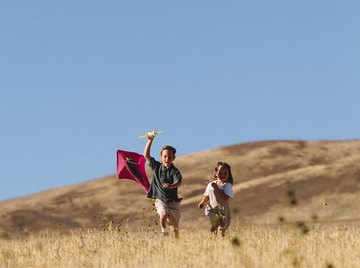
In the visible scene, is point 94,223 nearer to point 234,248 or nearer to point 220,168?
point 220,168

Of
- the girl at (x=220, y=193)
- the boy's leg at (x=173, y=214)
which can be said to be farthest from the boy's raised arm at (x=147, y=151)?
the girl at (x=220, y=193)

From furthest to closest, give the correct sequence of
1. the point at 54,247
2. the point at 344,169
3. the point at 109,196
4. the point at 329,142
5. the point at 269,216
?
the point at 329,142
the point at 109,196
the point at 344,169
the point at 269,216
the point at 54,247

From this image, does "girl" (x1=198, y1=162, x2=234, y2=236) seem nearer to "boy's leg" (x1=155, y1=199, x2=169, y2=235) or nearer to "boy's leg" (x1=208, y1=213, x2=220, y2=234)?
"boy's leg" (x1=208, y1=213, x2=220, y2=234)

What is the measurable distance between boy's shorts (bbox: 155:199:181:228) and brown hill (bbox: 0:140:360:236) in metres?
17.4

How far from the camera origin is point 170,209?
50.7 ft

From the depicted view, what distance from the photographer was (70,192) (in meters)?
54.3

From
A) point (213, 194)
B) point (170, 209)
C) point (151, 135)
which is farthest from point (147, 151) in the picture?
point (213, 194)

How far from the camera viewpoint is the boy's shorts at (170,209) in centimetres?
1535

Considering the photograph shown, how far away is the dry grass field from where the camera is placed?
10.5 m

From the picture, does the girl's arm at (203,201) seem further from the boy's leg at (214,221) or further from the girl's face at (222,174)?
the girl's face at (222,174)

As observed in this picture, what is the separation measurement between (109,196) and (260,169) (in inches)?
360

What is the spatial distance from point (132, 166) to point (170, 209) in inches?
75.6

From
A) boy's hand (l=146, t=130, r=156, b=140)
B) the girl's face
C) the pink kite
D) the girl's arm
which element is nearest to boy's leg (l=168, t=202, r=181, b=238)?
the girl's arm

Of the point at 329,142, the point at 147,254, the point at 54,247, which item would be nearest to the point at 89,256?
the point at 147,254
